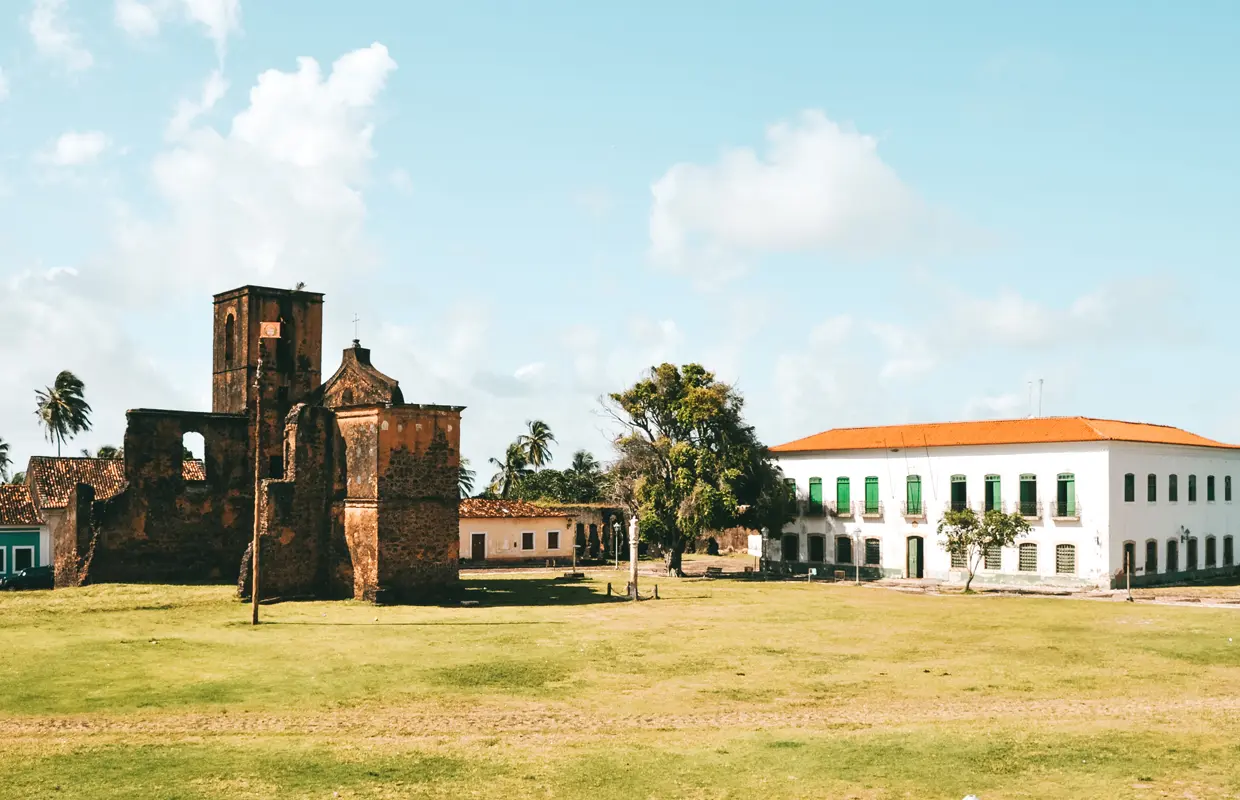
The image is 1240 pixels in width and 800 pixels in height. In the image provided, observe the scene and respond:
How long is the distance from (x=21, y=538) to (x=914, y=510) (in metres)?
39.0

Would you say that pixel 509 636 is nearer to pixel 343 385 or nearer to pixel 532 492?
pixel 343 385

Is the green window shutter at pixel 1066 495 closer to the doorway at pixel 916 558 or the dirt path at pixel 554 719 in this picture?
the doorway at pixel 916 558

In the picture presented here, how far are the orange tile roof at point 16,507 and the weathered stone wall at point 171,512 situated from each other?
8042 mm

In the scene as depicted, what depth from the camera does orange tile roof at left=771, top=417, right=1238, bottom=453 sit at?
44.1 meters

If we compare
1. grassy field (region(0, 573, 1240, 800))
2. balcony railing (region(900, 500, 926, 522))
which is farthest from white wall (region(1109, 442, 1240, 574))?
grassy field (region(0, 573, 1240, 800))

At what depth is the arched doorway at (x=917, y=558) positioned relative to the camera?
156ft

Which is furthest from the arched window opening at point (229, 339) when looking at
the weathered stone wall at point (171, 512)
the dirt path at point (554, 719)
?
the dirt path at point (554, 719)

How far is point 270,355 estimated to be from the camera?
1753 inches

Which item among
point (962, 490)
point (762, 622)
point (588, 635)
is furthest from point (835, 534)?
point (588, 635)

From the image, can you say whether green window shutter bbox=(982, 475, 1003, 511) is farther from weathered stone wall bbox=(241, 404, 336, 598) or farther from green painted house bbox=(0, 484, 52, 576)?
green painted house bbox=(0, 484, 52, 576)

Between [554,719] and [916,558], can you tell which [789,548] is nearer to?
[916,558]

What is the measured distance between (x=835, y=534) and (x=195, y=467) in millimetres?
29188

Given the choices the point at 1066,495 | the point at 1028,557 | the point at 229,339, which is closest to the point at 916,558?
the point at 1028,557

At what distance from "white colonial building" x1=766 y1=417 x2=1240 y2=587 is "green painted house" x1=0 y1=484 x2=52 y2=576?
33.4 m
